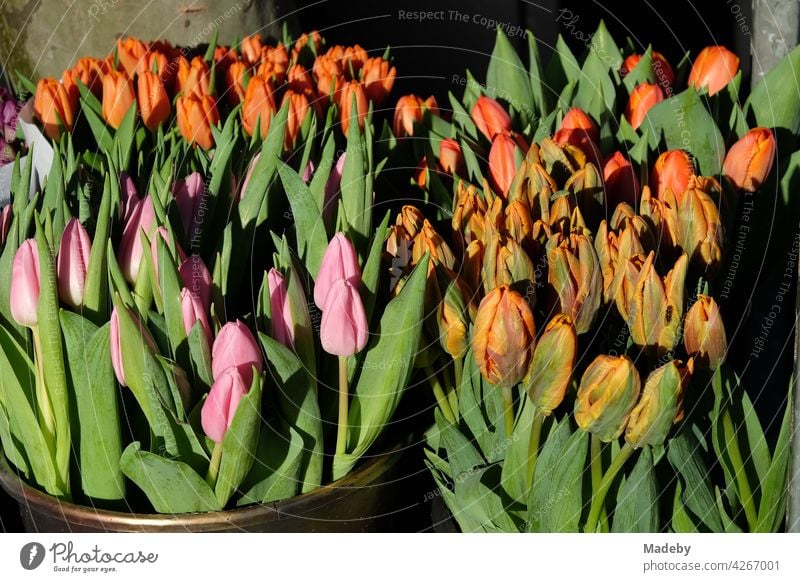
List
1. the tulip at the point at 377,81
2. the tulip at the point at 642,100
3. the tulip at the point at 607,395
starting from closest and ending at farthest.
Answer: the tulip at the point at 607,395
the tulip at the point at 642,100
the tulip at the point at 377,81

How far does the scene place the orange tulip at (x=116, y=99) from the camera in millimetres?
792

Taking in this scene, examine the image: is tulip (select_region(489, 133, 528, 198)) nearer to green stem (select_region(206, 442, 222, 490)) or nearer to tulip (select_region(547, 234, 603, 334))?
tulip (select_region(547, 234, 603, 334))

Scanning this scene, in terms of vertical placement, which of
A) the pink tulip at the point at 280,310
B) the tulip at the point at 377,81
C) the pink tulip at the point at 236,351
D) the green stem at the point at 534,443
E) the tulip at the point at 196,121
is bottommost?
the green stem at the point at 534,443

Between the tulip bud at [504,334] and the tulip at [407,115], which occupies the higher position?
the tulip at [407,115]

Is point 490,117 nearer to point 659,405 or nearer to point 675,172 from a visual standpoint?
point 675,172

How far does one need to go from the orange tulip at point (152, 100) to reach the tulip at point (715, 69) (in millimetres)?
458

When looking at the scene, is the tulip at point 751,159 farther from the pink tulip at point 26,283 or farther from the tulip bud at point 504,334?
the pink tulip at point 26,283

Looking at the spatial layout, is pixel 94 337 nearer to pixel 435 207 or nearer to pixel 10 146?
pixel 435 207

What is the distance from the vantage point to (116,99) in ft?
2.60

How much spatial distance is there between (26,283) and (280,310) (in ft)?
0.50

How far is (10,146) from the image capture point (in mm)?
804

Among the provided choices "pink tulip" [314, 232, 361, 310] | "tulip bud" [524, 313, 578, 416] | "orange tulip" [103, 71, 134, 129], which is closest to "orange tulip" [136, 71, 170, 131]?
"orange tulip" [103, 71, 134, 129]

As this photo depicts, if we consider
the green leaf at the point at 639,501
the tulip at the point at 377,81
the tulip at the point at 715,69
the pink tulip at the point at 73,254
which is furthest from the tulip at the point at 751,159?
the pink tulip at the point at 73,254
